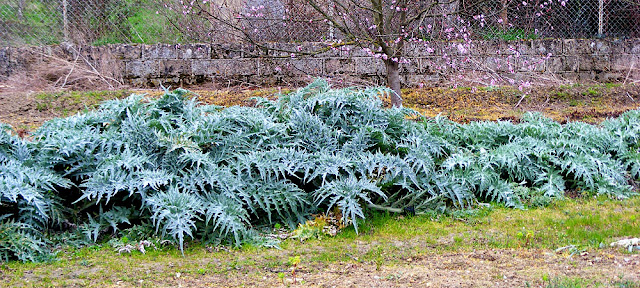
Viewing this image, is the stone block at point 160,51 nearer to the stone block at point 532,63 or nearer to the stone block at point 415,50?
the stone block at point 415,50

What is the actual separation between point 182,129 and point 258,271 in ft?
5.45

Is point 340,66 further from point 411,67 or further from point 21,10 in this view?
point 21,10

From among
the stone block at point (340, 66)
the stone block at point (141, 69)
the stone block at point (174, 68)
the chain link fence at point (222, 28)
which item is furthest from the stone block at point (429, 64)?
the stone block at point (141, 69)

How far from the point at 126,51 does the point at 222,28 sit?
1.79 meters

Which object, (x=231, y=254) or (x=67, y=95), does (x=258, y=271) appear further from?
(x=67, y=95)

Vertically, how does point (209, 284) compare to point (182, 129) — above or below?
below

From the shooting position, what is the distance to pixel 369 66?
11070 millimetres

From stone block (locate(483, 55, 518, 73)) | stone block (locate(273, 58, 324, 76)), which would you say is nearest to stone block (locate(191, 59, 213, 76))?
stone block (locate(273, 58, 324, 76))

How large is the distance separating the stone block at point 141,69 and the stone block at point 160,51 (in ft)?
0.36

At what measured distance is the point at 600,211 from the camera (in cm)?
532

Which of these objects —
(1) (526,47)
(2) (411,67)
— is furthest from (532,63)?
(2) (411,67)

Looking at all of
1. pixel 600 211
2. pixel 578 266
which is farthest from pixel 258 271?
pixel 600 211

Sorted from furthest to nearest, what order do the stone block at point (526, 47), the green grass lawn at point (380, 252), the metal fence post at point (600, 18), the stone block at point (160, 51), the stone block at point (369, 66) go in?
the metal fence post at point (600, 18) < the stone block at point (526, 47) < the stone block at point (369, 66) < the stone block at point (160, 51) < the green grass lawn at point (380, 252)

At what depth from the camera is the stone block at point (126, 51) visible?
10836 millimetres
